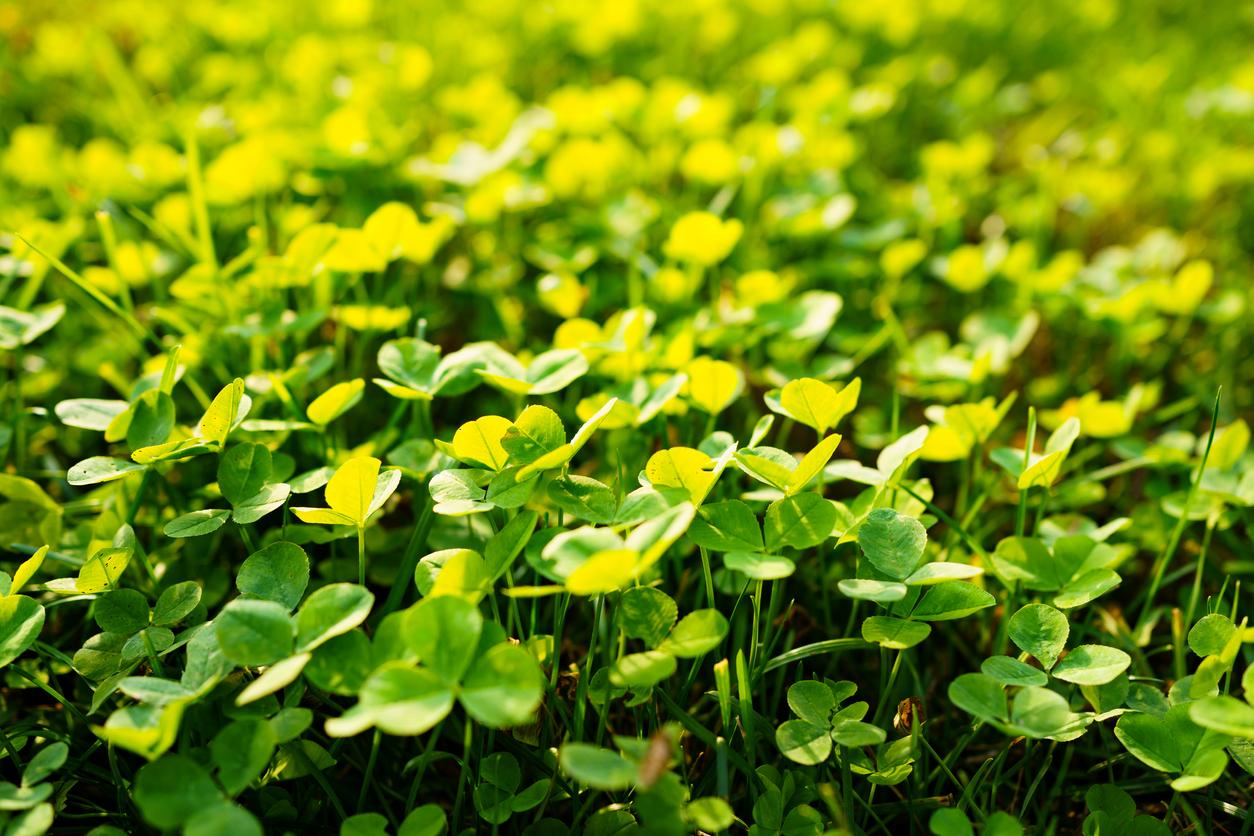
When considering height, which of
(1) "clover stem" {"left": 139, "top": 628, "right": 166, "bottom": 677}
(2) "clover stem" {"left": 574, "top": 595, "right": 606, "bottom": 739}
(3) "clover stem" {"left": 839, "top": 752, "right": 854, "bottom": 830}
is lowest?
(3) "clover stem" {"left": 839, "top": 752, "right": 854, "bottom": 830}

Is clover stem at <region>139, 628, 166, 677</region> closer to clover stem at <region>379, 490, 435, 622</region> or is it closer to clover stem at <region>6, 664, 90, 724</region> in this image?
Answer: clover stem at <region>6, 664, 90, 724</region>

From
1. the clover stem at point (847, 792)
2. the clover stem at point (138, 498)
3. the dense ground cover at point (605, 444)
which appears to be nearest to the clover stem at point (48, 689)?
the dense ground cover at point (605, 444)

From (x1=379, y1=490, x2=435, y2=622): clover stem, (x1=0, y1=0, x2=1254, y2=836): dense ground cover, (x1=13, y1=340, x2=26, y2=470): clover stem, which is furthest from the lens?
(x1=13, y1=340, x2=26, y2=470): clover stem

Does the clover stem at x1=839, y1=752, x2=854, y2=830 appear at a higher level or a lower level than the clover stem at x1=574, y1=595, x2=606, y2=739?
lower

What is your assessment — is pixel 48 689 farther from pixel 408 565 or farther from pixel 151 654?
pixel 408 565

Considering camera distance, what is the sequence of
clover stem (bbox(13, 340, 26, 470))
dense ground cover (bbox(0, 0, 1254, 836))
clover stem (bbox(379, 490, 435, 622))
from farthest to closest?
clover stem (bbox(13, 340, 26, 470))
clover stem (bbox(379, 490, 435, 622))
dense ground cover (bbox(0, 0, 1254, 836))

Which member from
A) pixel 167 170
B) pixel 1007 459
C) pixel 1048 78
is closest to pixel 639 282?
pixel 1007 459

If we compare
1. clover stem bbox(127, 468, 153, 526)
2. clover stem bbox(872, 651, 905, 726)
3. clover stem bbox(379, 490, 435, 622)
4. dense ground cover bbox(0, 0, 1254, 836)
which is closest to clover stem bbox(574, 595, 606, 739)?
dense ground cover bbox(0, 0, 1254, 836)

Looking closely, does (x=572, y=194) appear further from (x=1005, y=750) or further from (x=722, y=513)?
(x=1005, y=750)

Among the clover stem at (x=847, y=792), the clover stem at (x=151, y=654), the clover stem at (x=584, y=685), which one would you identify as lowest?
the clover stem at (x=847, y=792)

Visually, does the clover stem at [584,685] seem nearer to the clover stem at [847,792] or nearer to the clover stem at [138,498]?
the clover stem at [847,792]
